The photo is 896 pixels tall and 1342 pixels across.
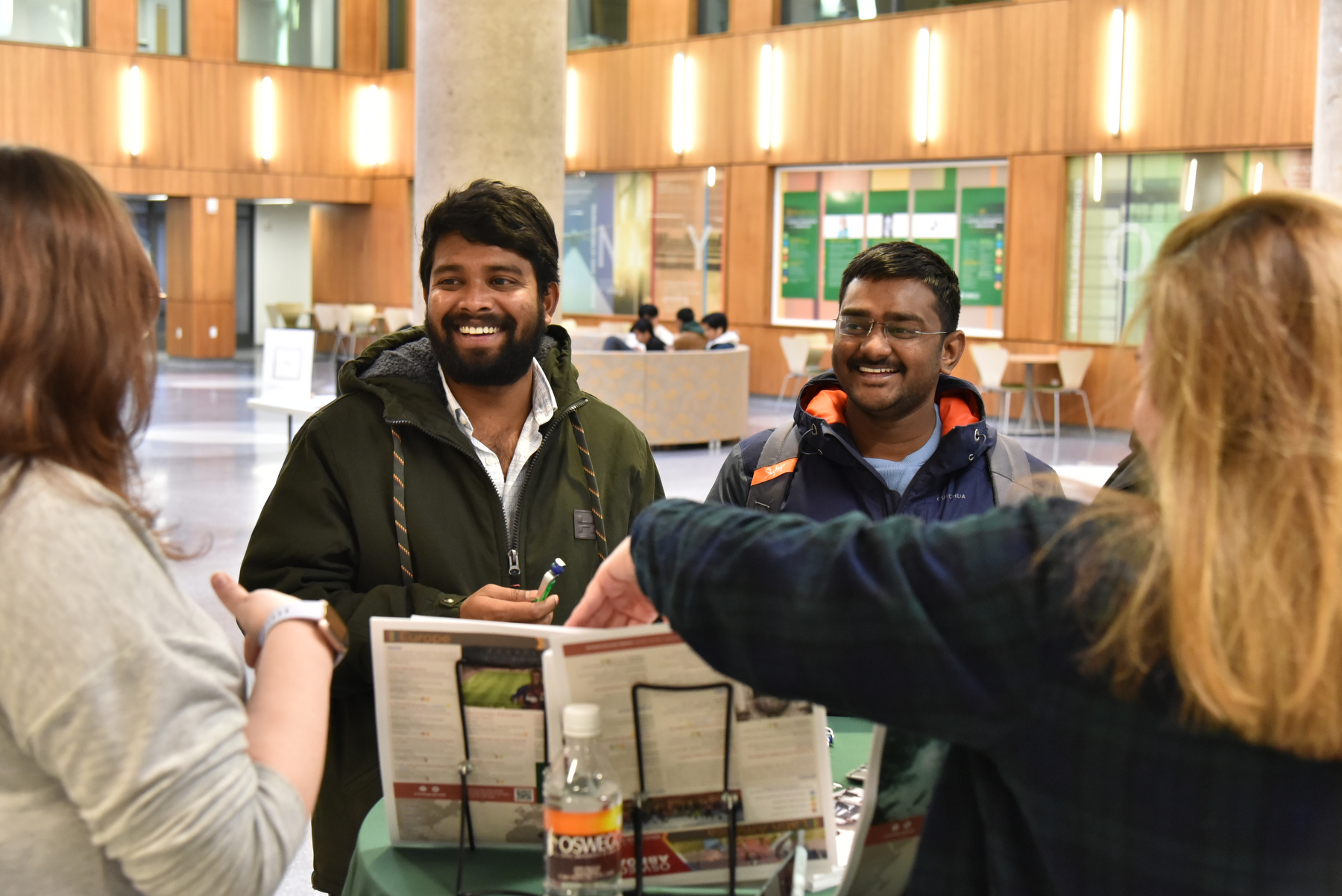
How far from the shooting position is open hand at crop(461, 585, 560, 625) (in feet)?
6.61

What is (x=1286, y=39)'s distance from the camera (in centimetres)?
1206

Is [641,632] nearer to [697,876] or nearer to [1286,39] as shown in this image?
[697,876]

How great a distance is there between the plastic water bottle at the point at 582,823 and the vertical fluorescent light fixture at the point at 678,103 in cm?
1587

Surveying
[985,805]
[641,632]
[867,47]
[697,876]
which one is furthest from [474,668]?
[867,47]

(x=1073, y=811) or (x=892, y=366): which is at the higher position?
(x=892, y=366)

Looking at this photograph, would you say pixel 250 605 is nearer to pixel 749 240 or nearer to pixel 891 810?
pixel 891 810

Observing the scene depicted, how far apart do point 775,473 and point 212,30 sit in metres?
18.9

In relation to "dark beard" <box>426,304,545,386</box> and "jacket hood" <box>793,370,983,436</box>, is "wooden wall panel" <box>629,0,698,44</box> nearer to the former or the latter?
"jacket hood" <box>793,370,983,436</box>

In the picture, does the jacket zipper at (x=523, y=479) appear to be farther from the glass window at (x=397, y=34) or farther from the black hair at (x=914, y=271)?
the glass window at (x=397, y=34)

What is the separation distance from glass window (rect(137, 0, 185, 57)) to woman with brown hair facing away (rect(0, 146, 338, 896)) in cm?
1981

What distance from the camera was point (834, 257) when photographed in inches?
624

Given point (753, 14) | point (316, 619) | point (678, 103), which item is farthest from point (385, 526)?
point (678, 103)

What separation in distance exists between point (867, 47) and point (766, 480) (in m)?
13.2

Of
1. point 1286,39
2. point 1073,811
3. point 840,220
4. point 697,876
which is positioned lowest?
point 697,876
